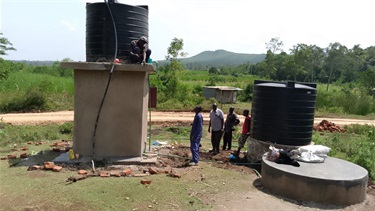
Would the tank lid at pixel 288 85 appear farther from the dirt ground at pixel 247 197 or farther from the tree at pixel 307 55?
the tree at pixel 307 55

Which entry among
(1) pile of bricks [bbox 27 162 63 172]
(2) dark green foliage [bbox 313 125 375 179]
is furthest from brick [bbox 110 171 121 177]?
(2) dark green foliage [bbox 313 125 375 179]

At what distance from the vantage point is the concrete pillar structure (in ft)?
27.3

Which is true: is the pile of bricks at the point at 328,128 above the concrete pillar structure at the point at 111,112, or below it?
below

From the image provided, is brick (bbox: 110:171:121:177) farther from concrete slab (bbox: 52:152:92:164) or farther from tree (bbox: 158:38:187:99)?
tree (bbox: 158:38:187:99)

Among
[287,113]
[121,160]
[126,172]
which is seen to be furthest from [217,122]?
[126,172]

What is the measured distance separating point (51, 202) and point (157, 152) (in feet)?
13.4

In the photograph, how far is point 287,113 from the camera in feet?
27.0

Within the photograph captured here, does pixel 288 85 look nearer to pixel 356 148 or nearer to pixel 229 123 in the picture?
pixel 229 123

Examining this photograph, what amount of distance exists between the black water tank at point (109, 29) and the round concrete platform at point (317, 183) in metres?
4.50

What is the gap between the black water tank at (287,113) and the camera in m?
8.21

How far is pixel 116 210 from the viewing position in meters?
5.47

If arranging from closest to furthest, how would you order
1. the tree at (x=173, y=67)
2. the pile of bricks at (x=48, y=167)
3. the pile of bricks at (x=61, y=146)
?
the pile of bricks at (x=48, y=167)
the pile of bricks at (x=61, y=146)
the tree at (x=173, y=67)

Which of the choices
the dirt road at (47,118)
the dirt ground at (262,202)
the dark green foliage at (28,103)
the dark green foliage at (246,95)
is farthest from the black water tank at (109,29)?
the dark green foliage at (246,95)

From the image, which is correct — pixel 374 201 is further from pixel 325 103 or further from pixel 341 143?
pixel 325 103
